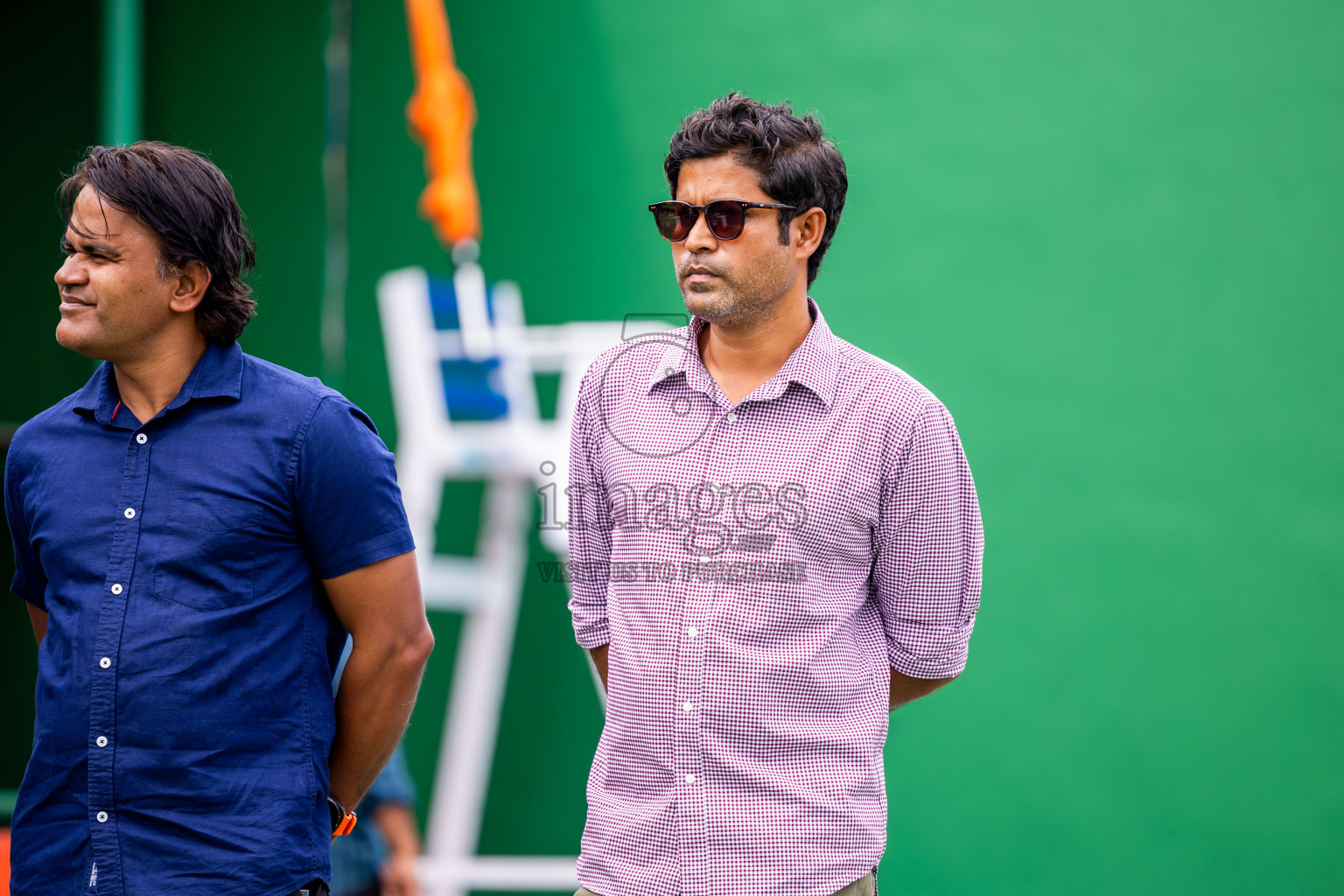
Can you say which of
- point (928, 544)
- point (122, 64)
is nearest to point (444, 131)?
point (122, 64)

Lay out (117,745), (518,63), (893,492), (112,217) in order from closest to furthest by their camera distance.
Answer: (117,745), (112,217), (893,492), (518,63)

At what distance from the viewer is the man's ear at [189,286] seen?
1.90 metres

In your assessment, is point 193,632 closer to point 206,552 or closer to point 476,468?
point 206,552

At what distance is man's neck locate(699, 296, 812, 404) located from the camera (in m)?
2.13

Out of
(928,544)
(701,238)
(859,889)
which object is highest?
(701,238)

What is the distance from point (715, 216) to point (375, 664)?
888 mm

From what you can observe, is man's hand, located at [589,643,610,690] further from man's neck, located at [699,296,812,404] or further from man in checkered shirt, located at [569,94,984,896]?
man's neck, located at [699,296,812,404]

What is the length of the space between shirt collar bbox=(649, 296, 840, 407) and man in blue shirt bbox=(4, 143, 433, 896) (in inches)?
20.8

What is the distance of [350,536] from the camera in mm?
1834

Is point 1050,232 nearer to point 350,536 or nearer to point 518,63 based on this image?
point 518,63

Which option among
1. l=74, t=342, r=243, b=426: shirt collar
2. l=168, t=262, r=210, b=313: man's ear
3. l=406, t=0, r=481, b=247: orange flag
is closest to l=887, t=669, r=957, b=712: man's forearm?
l=74, t=342, r=243, b=426: shirt collar

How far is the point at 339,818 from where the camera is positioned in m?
1.94

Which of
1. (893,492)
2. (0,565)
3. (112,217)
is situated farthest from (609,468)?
(0,565)

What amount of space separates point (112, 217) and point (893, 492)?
125 cm
